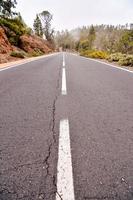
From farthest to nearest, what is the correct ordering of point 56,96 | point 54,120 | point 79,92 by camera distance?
1. point 79,92
2. point 56,96
3. point 54,120

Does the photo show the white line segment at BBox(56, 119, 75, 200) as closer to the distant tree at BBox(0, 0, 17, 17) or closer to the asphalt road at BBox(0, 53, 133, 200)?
the asphalt road at BBox(0, 53, 133, 200)

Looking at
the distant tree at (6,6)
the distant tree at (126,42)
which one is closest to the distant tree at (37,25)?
the distant tree at (126,42)

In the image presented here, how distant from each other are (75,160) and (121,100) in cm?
287

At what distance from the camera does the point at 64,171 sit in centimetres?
206

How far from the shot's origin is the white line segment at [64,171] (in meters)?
1.76

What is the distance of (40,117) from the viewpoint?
360 cm

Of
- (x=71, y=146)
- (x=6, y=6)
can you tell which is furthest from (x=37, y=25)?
(x=71, y=146)

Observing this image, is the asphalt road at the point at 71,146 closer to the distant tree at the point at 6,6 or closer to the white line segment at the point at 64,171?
the white line segment at the point at 64,171

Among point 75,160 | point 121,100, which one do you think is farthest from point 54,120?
point 121,100

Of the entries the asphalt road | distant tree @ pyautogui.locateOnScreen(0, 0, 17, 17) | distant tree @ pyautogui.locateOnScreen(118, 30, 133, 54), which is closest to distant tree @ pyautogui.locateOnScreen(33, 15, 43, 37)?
distant tree @ pyautogui.locateOnScreen(118, 30, 133, 54)

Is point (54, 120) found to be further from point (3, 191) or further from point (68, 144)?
point (3, 191)

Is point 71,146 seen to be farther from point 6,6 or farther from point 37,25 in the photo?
point 37,25

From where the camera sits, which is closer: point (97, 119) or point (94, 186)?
point (94, 186)

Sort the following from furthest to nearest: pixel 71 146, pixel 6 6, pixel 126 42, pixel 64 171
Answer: pixel 126 42
pixel 6 6
pixel 71 146
pixel 64 171
